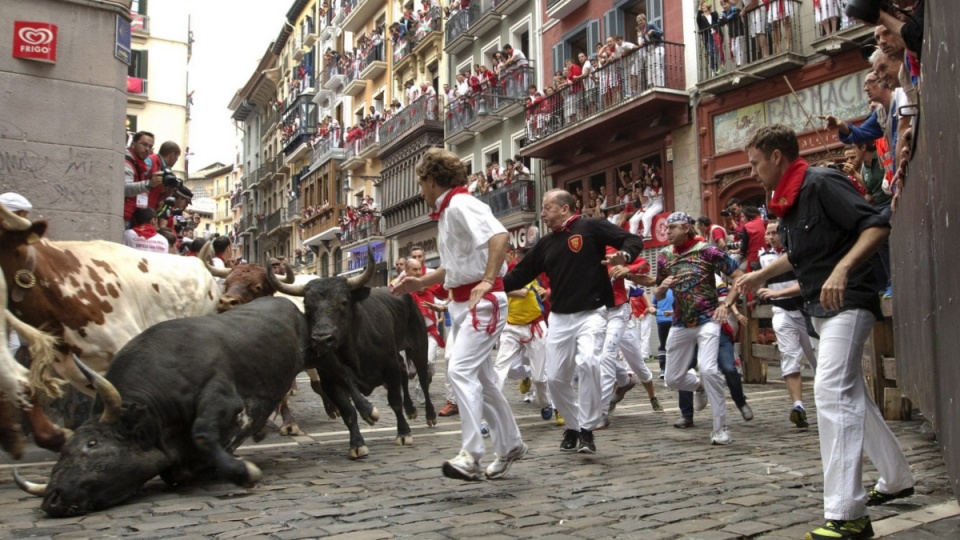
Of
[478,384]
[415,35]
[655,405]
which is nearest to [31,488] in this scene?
[478,384]

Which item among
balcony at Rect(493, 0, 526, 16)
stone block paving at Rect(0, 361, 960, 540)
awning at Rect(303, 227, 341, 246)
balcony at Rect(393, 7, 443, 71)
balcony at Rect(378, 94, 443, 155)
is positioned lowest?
stone block paving at Rect(0, 361, 960, 540)

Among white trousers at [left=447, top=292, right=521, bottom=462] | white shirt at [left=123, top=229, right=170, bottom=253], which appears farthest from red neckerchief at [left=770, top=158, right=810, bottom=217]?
white shirt at [left=123, top=229, right=170, bottom=253]

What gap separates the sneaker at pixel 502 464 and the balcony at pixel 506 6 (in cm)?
2744

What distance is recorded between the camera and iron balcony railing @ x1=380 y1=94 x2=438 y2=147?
1464 inches

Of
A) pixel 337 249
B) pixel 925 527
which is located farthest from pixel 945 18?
pixel 337 249

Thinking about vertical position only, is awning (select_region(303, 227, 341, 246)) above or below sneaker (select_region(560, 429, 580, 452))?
above

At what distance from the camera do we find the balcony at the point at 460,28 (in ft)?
113

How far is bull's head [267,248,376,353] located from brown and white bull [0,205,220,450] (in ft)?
3.34

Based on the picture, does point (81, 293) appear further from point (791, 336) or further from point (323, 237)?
point (323, 237)

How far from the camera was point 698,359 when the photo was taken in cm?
817

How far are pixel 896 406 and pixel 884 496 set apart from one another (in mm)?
4231

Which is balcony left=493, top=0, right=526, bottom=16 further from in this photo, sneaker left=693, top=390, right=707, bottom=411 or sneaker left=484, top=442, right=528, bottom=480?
sneaker left=484, top=442, right=528, bottom=480

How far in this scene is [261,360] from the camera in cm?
658

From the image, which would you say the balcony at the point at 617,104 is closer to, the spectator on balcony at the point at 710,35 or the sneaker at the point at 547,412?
the spectator on balcony at the point at 710,35
